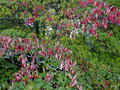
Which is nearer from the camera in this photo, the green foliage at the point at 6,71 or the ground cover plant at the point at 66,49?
the ground cover plant at the point at 66,49

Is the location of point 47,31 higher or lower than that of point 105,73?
higher

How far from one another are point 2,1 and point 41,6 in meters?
0.91

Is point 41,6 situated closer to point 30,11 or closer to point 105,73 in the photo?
point 30,11

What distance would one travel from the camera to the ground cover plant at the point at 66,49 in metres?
3.26

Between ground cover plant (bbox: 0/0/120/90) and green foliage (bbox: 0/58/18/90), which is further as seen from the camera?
green foliage (bbox: 0/58/18/90)

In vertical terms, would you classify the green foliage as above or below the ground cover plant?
below

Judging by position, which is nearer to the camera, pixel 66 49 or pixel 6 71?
pixel 66 49

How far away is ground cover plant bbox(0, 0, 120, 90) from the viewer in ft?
10.7

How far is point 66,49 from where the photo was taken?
141 inches

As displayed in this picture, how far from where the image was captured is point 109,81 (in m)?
4.06

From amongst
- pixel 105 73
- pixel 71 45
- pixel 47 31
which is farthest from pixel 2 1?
pixel 105 73

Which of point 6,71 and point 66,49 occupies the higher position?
point 66,49

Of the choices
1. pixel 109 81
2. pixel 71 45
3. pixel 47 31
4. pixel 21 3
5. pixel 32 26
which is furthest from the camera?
pixel 32 26

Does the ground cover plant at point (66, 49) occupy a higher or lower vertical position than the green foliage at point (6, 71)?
higher
